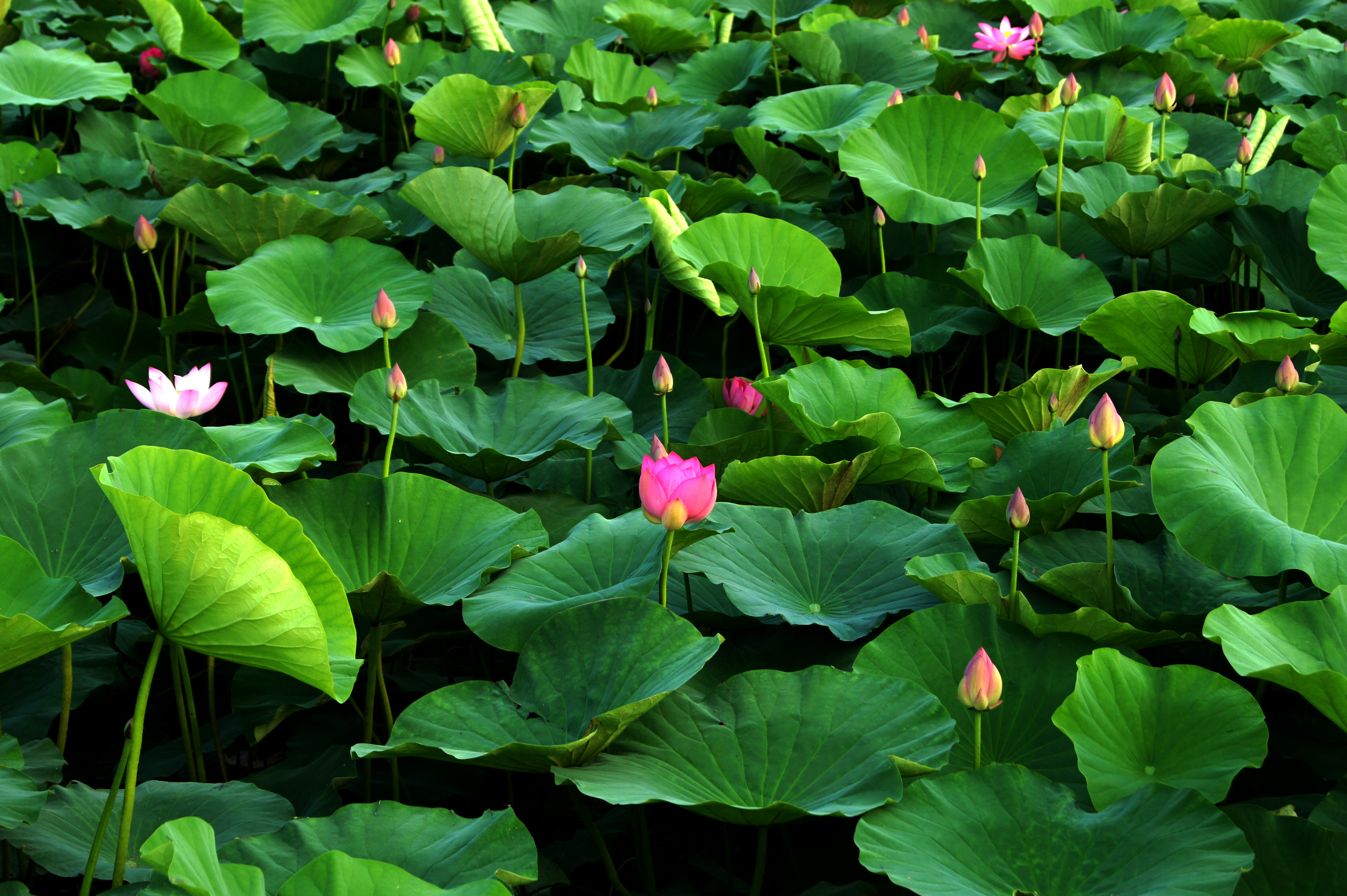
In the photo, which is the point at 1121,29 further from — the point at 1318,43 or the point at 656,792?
the point at 656,792

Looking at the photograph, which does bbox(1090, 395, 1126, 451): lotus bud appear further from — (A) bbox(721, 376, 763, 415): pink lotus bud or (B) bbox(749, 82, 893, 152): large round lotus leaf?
(B) bbox(749, 82, 893, 152): large round lotus leaf

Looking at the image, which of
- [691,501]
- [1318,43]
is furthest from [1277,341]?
[1318,43]

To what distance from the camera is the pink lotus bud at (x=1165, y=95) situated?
2305 mm

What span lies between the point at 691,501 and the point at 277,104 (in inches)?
85.8

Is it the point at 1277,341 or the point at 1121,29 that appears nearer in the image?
the point at 1277,341

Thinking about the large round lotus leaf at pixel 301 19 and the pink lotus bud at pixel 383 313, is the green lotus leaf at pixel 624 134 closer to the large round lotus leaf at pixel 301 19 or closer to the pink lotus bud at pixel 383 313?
the large round lotus leaf at pixel 301 19

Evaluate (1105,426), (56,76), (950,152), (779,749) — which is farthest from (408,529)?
(56,76)

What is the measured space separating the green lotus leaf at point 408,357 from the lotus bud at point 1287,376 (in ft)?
4.31

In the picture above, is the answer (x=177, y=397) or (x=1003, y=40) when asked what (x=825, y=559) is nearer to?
(x=177, y=397)

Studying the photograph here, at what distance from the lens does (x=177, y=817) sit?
1199 mm

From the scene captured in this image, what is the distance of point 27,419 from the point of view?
1.56 m

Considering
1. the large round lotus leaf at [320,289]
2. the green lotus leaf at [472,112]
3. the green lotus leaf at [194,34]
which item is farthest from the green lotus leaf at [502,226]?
the green lotus leaf at [194,34]

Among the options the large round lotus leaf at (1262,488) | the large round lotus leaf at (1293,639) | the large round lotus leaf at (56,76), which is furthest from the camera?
the large round lotus leaf at (56,76)

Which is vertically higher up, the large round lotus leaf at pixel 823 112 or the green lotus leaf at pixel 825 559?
the large round lotus leaf at pixel 823 112
